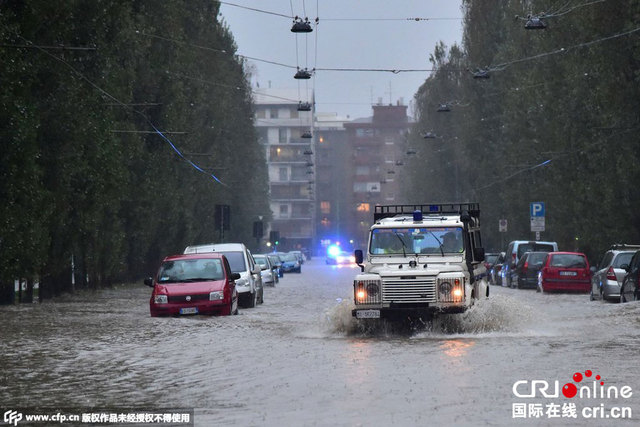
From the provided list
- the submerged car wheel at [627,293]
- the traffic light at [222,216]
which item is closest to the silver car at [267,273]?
the traffic light at [222,216]

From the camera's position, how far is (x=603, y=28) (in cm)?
4662

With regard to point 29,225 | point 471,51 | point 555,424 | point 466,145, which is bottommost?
point 555,424

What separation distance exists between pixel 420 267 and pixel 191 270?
854 cm

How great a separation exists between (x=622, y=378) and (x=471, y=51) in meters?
69.7

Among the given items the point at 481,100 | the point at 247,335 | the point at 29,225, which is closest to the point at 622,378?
the point at 247,335

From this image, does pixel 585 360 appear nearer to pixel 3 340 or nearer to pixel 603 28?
pixel 3 340

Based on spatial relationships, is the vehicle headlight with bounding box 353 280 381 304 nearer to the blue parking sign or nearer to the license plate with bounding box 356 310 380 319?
the license plate with bounding box 356 310 380 319

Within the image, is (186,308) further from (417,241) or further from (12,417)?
(12,417)

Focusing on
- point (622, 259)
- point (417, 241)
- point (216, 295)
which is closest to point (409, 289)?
point (417, 241)

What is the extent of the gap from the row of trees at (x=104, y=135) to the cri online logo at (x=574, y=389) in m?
17.7

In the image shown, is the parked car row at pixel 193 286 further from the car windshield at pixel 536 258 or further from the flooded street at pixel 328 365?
the car windshield at pixel 536 258

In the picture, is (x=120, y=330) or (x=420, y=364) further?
(x=120, y=330)

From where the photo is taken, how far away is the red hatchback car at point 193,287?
29078 millimetres

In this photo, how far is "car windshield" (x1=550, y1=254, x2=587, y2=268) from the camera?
155 feet
